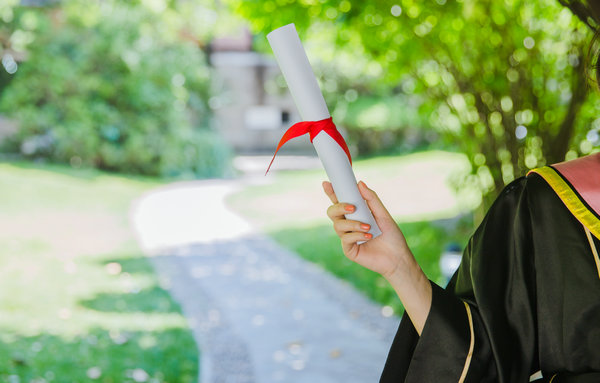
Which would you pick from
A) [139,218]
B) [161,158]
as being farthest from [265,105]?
[139,218]

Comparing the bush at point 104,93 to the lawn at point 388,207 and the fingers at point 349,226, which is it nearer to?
the lawn at point 388,207

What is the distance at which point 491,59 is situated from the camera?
4.89m

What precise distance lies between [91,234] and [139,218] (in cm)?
149

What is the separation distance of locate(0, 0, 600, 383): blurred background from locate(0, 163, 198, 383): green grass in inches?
1.0

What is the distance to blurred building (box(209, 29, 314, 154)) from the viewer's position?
2448cm

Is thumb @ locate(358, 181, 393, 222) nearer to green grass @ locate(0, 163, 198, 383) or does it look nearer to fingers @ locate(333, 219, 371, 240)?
fingers @ locate(333, 219, 371, 240)

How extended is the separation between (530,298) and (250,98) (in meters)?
24.0

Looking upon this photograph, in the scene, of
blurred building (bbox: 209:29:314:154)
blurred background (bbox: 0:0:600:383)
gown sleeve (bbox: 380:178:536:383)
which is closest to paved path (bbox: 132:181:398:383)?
blurred background (bbox: 0:0:600:383)

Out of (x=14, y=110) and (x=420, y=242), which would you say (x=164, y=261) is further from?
(x=14, y=110)

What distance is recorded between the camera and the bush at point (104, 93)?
15031mm

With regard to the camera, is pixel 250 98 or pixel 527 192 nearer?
pixel 527 192

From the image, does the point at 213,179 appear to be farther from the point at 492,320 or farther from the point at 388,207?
the point at 492,320

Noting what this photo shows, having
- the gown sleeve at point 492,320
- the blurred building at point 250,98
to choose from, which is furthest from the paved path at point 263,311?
the blurred building at point 250,98

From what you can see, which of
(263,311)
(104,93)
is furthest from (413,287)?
(104,93)
